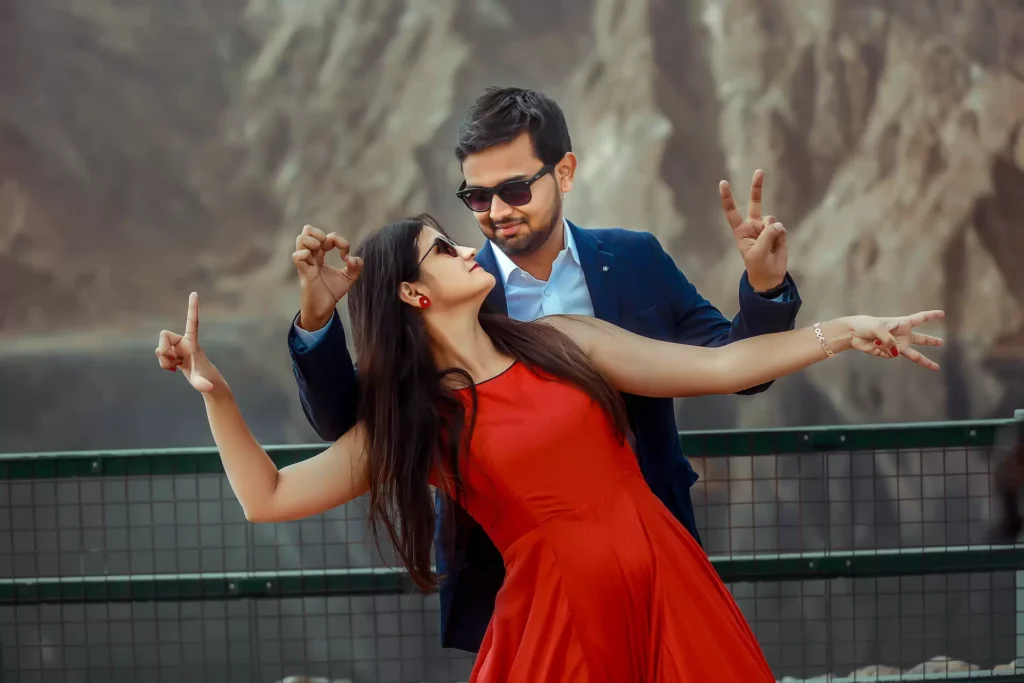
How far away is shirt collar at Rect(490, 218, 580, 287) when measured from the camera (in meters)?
2.14

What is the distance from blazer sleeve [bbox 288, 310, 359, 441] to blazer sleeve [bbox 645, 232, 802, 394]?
66 centimetres

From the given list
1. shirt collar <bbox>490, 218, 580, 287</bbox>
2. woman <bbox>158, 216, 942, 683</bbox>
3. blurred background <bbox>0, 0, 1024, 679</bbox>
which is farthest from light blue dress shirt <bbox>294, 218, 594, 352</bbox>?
blurred background <bbox>0, 0, 1024, 679</bbox>

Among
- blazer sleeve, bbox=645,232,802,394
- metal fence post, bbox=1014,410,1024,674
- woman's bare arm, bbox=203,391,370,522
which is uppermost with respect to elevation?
blazer sleeve, bbox=645,232,802,394

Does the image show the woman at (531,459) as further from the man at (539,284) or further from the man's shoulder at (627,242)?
the man's shoulder at (627,242)

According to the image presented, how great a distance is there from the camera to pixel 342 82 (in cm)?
522

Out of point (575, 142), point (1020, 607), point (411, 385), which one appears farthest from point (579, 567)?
point (575, 142)

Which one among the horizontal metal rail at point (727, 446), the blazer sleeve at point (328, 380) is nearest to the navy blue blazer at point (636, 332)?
the blazer sleeve at point (328, 380)

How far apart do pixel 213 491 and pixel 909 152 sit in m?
3.74

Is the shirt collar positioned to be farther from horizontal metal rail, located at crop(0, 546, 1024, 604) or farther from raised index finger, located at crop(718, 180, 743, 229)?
horizontal metal rail, located at crop(0, 546, 1024, 604)

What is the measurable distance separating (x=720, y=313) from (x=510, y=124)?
55 cm

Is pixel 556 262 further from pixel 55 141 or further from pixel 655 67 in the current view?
pixel 55 141

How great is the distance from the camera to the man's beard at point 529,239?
2.02 metres

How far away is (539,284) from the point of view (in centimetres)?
215

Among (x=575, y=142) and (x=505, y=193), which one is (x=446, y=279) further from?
(x=575, y=142)
